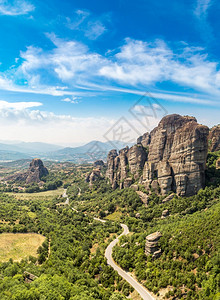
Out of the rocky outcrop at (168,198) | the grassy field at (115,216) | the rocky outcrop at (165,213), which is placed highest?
the rocky outcrop at (168,198)

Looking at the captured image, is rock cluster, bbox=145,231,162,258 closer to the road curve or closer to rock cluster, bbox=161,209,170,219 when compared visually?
the road curve

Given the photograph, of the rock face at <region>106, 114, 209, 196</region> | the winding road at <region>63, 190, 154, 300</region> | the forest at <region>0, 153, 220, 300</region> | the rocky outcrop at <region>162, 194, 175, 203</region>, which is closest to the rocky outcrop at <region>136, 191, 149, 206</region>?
the forest at <region>0, 153, 220, 300</region>

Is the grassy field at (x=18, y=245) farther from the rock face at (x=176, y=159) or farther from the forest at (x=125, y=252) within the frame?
the rock face at (x=176, y=159)

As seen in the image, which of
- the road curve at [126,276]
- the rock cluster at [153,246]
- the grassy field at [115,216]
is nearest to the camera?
Result: the road curve at [126,276]

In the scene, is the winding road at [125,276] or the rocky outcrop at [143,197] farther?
the rocky outcrop at [143,197]

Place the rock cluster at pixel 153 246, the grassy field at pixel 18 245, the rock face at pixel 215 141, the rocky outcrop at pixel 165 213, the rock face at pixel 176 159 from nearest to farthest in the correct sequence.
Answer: the rock cluster at pixel 153 246 < the grassy field at pixel 18 245 < the rocky outcrop at pixel 165 213 < the rock face at pixel 176 159 < the rock face at pixel 215 141

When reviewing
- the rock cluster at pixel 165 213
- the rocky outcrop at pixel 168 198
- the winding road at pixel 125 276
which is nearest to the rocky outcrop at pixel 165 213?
the rock cluster at pixel 165 213

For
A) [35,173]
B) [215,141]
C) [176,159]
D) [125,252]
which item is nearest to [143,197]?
[176,159]
